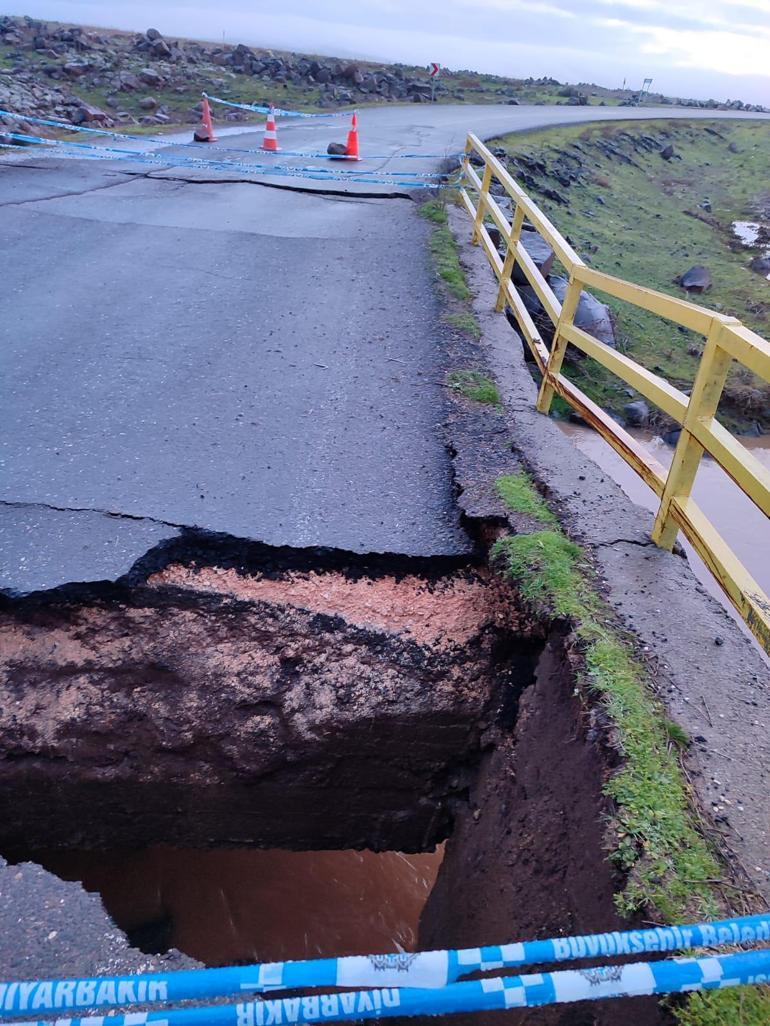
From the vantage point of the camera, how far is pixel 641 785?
2.30 m

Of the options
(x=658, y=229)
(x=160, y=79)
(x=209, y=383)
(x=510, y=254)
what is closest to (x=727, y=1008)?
(x=209, y=383)

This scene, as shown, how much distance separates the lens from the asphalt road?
3.63 meters

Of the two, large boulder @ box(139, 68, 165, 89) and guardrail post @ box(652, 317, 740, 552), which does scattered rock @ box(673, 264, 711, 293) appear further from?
large boulder @ box(139, 68, 165, 89)

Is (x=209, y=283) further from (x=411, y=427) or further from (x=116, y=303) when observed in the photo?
(x=411, y=427)

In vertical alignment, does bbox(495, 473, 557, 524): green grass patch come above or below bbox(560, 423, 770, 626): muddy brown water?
above

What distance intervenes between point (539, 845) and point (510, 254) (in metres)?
5.01

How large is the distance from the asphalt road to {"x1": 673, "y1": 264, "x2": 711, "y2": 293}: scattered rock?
640 centimetres

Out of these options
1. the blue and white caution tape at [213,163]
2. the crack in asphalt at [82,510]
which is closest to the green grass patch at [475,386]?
the crack in asphalt at [82,510]

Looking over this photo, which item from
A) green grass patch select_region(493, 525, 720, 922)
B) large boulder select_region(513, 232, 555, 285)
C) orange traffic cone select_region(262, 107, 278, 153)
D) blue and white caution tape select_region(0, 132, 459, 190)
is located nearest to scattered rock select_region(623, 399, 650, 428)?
large boulder select_region(513, 232, 555, 285)

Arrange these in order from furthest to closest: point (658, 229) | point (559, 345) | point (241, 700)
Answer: point (658, 229) < point (559, 345) < point (241, 700)

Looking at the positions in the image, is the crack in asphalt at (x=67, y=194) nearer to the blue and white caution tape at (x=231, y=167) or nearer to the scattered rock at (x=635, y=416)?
the blue and white caution tape at (x=231, y=167)

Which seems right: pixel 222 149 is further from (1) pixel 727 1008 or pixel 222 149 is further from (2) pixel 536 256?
(1) pixel 727 1008

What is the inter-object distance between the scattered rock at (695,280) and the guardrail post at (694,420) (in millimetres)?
11345

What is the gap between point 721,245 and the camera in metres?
17.7
